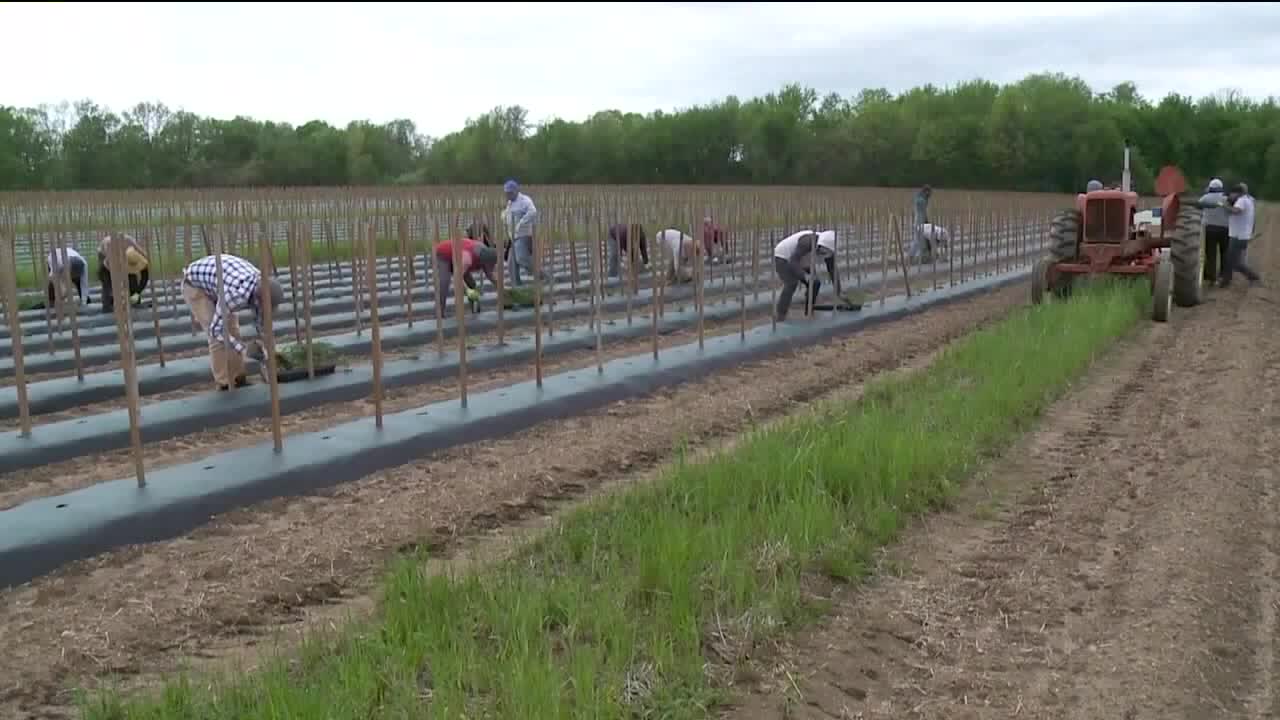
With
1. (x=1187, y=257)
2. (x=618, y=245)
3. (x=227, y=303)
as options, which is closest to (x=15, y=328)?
(x=227, y=303)

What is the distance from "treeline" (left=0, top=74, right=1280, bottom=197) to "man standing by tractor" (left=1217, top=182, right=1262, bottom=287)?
30.5 meters

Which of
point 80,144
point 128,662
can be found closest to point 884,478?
point 128,662

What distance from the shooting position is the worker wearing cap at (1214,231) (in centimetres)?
1170

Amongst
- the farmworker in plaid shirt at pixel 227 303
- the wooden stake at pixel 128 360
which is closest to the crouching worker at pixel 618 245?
the farmworker in plaid shirt at pixel 227 303

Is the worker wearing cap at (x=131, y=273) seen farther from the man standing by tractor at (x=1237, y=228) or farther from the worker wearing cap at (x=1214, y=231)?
the man standing by tractor at (x=1237, y=228)

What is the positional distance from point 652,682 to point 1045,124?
147 feet

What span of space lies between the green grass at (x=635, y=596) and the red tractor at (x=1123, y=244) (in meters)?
5.43

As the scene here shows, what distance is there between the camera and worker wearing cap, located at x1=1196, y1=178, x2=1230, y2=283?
11703 millimetres

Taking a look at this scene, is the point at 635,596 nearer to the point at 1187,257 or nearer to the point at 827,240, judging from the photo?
the point at 827,240

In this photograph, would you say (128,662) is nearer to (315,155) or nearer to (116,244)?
(116,244)

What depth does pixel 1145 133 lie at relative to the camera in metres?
46.4

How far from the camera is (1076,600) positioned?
3.51 metres

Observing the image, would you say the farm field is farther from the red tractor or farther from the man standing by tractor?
the man standing by tractor

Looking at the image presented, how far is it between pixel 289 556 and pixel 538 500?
1.17m
